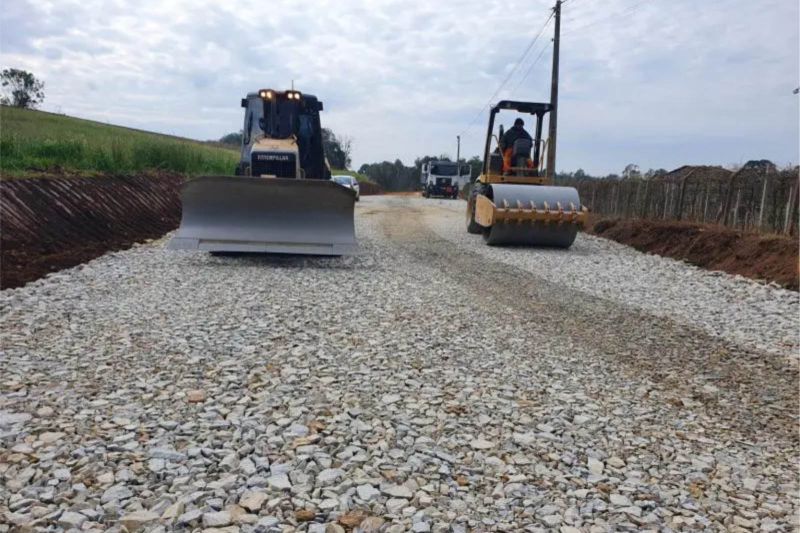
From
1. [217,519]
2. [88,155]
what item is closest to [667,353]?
[217,519]

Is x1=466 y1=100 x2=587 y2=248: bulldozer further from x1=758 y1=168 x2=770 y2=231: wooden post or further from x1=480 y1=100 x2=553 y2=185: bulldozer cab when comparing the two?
x1=758 y1=168 x2=770 y2=231: wooden post

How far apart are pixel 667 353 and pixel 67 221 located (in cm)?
1065

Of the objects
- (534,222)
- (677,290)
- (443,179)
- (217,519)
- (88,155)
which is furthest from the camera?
(443,179)

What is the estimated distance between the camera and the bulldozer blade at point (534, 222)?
13.1 metres

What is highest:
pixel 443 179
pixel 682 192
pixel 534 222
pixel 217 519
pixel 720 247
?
pixel 443 179

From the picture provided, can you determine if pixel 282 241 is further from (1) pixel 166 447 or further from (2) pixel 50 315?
(1) pixel 166 447

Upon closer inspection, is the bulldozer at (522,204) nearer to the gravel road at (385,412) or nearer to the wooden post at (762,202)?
the wooden post at (762,202)

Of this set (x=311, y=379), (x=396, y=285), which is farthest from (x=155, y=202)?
(x=311, y=379)

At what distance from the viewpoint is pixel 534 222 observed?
13203 millimetres

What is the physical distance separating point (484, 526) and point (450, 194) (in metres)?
42.6

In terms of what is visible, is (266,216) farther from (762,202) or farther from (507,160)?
(762,202)

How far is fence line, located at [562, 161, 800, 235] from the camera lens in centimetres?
1235

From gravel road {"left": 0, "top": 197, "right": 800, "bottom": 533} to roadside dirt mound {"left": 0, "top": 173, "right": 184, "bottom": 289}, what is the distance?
1791 millimetres

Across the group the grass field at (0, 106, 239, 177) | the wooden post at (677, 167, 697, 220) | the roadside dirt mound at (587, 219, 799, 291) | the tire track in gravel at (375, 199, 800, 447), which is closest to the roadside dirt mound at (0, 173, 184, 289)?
the grass field at (0, 106, 239, 177)
